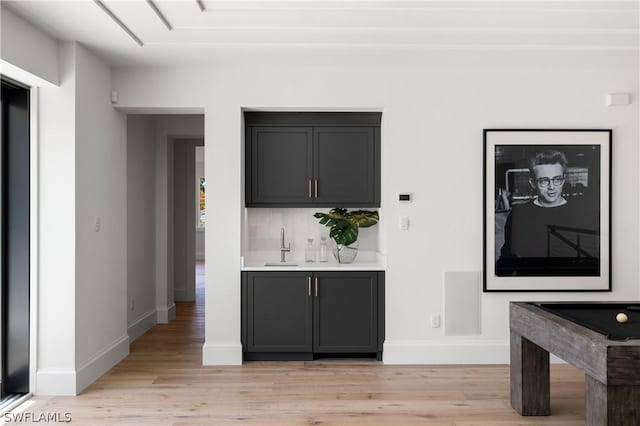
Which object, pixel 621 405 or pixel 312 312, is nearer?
pixel 621 405

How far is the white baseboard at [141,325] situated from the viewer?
5.17 metres

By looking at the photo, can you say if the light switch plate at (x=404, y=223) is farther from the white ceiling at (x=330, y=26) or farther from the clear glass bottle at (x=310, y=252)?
the white ceiling at (x=330, y=26)

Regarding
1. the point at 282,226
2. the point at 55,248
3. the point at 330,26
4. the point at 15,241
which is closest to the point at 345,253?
the point at 282,226

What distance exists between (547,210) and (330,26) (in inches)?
99.1

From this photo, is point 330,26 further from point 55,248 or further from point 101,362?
point 101,362

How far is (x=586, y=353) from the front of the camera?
2482 mm

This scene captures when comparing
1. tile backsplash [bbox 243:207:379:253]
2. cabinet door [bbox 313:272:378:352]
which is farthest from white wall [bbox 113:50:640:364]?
tile backsplash [bbox 243:207:379:253]

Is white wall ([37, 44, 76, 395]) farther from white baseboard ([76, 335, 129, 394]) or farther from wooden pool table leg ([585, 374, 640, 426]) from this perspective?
wooden pool table leg ([585, 374, 640, 426])

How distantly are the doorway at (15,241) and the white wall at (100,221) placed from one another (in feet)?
1.17

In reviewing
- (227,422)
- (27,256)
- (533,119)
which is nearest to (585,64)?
(533,119)

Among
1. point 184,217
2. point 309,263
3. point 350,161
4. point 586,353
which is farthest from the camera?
point 184,217

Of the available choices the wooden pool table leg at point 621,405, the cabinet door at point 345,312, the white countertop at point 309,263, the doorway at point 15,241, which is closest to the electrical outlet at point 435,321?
the cabinet door at point 345,312

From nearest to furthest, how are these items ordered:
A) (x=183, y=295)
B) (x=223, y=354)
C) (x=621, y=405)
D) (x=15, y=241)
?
(x=621, y=405), (x=15, y=241), (x=223, y=354), (x=183, y=295)

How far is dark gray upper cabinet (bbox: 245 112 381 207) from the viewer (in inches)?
182
